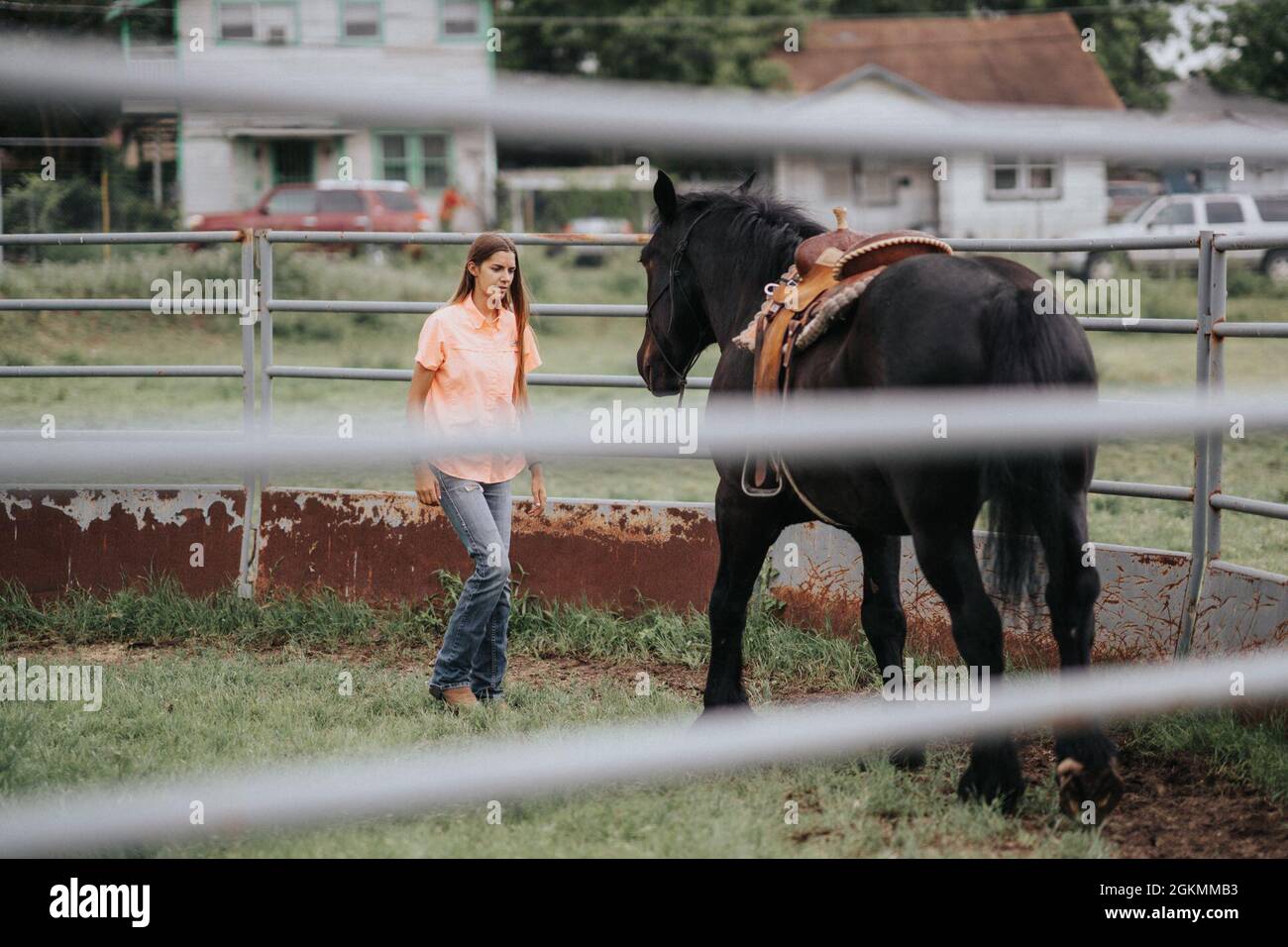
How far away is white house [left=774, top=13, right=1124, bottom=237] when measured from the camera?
3070cm

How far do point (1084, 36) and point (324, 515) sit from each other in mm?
3868

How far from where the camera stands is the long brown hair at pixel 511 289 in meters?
4.63

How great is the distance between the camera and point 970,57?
37094 millimetres

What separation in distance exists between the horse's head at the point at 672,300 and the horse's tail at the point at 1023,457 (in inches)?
65.6

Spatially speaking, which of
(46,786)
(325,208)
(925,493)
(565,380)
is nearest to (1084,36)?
(565,380)

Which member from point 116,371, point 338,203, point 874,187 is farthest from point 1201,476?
point 874,187

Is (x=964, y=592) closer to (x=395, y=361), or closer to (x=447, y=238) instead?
(x=447, y=238)

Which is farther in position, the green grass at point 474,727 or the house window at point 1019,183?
the house window at point 1019,183

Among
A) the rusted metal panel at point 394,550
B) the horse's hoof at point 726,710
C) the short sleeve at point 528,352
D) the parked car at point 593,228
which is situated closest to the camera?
the horse's hoof at point 726,710

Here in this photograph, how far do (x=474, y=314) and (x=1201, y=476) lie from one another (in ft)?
8.48

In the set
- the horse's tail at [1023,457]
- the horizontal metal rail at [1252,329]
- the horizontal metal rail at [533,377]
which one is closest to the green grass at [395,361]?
the horizontal metal rail at [533,377]

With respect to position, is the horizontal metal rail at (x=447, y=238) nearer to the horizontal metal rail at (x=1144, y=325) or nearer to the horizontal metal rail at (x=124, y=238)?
the horizontal metal rail at (x=124, y=238)
